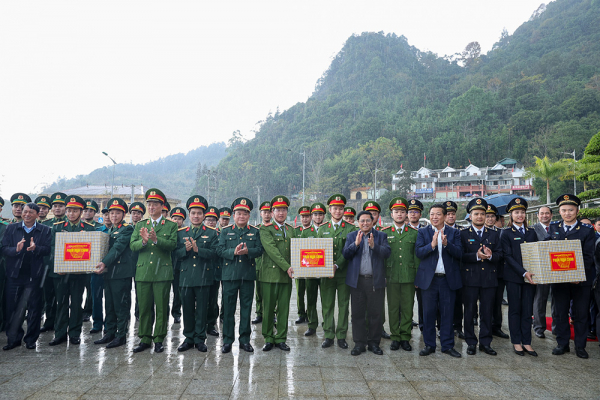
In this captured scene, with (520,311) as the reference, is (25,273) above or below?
above

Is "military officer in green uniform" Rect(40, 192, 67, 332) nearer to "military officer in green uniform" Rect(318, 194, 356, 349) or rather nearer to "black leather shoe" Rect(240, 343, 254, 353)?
"black leather shoe" Rect(240, 343, 254, 353)

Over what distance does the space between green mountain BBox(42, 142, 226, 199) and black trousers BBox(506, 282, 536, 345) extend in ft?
312

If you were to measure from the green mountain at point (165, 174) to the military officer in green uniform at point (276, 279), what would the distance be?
94073 millimetres

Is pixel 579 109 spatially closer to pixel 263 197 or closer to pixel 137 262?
pixel 263 197

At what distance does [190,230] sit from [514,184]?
57310 millimetres

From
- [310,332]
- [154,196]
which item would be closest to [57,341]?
[154,196]

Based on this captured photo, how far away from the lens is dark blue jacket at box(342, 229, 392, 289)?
4879 millimetres

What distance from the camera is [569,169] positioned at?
34219 mm

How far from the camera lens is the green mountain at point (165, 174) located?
393 ft

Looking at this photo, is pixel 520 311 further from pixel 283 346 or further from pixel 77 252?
pixel 77 252

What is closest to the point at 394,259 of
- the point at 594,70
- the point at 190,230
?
the point at 190,230

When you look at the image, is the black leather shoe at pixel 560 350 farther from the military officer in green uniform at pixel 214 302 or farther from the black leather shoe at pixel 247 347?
the military officer in green uniform at pixel 214 302

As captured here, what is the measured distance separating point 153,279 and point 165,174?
155465 mm

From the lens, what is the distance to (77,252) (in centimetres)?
482
